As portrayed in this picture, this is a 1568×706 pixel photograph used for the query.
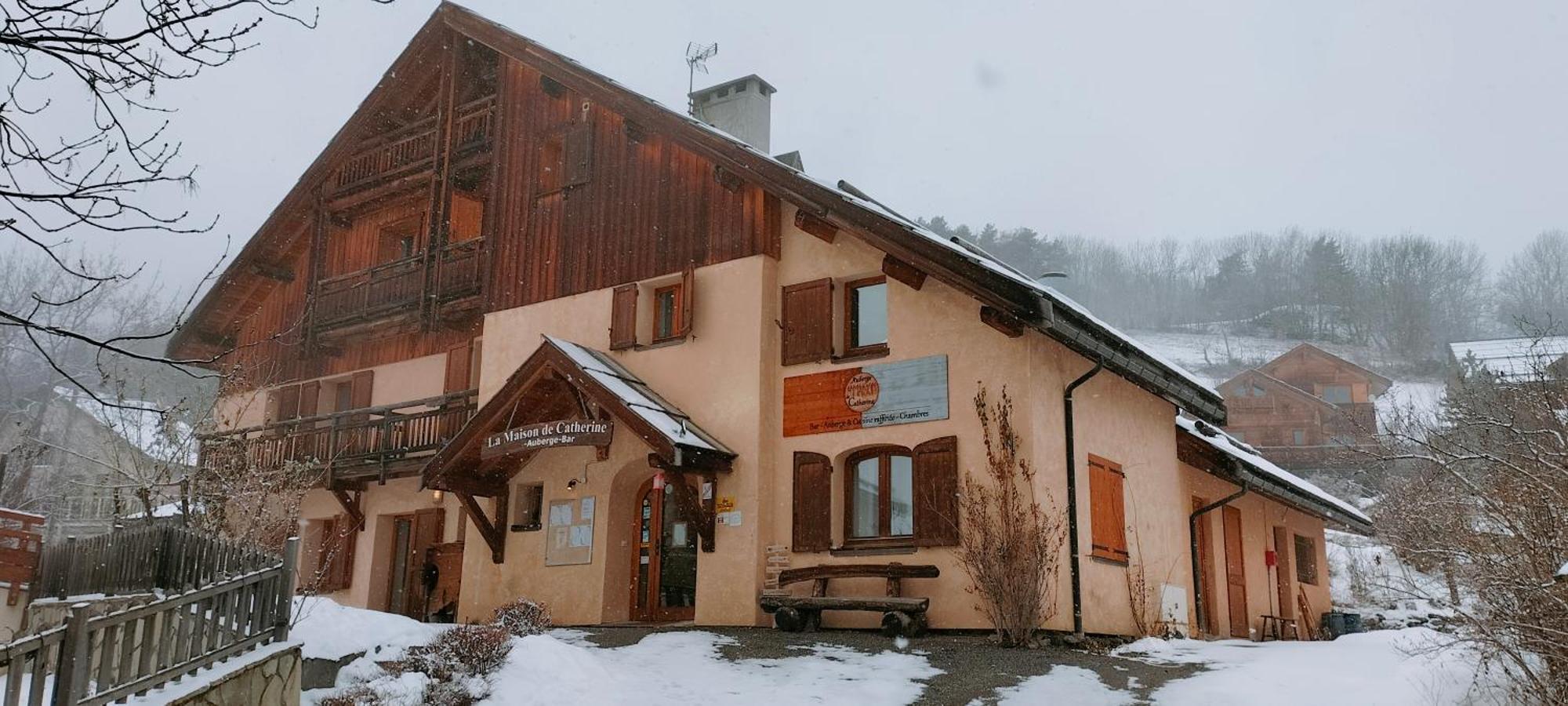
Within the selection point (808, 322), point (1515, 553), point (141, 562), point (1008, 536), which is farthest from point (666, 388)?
point (1515, 553)

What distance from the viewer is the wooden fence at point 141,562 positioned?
9.13 metres

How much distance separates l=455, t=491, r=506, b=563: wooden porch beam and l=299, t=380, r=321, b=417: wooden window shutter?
6.67 m

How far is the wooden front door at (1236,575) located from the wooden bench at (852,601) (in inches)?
313

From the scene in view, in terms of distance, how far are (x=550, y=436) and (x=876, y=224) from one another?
476cm

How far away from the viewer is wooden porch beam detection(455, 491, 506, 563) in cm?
1711

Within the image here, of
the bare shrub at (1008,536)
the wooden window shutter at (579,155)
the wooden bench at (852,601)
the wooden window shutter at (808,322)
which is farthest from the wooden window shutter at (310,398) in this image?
the bare shrub at (1008,536)

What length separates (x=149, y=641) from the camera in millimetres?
7500

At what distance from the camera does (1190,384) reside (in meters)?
17.5

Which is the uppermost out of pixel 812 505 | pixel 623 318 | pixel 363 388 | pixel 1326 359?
pixel 1326 359

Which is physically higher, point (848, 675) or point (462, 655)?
point (462, 655)

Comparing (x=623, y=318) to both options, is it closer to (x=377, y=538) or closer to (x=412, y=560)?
(x=412, y=560)

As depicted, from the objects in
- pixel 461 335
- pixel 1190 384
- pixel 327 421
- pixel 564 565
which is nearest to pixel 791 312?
pixel 564 565

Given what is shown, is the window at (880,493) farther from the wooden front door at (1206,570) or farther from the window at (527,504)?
the wooden front door at (1206,570)

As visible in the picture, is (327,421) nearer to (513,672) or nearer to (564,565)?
(564,565)
